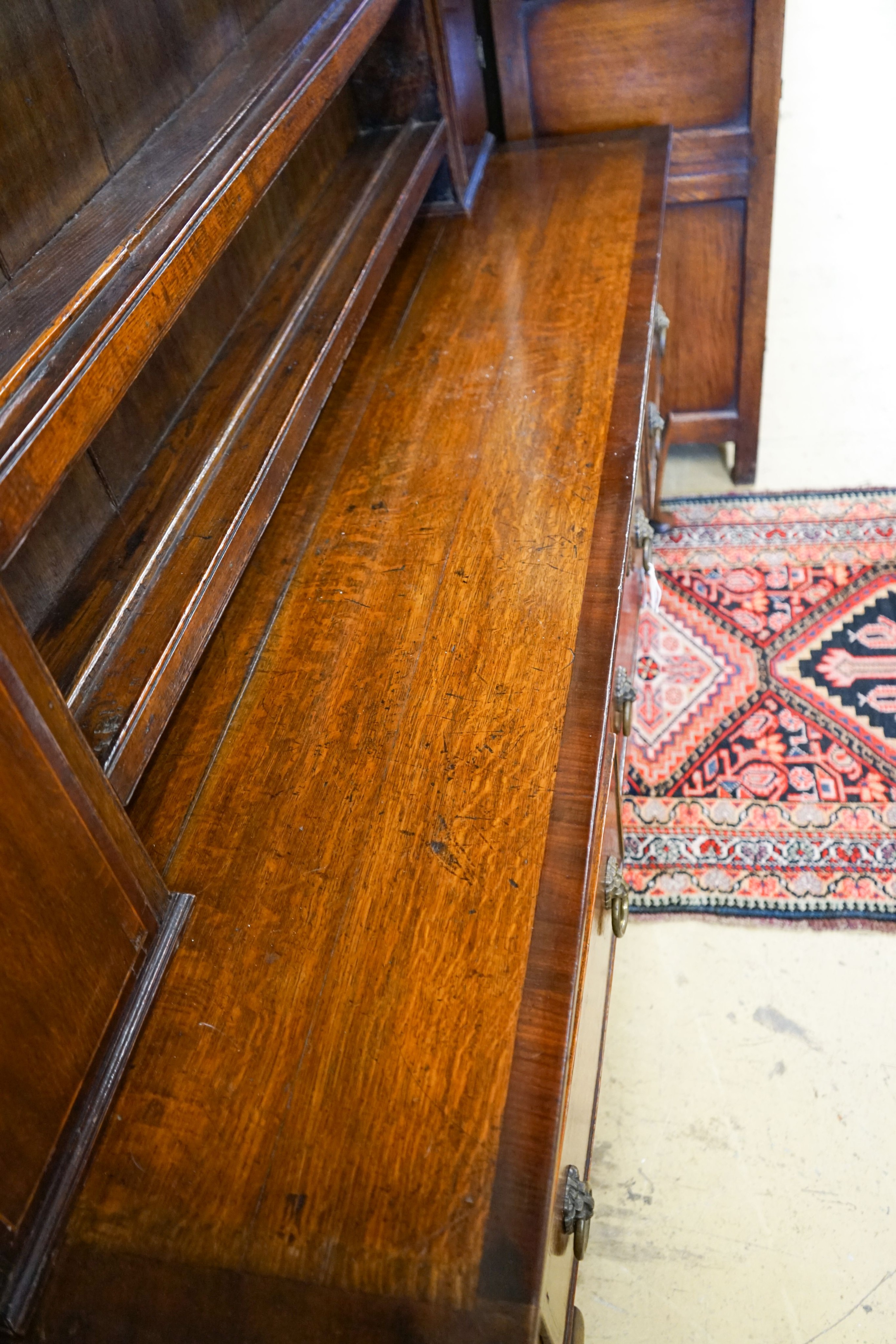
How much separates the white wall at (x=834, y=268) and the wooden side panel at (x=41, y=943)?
7.14 feet

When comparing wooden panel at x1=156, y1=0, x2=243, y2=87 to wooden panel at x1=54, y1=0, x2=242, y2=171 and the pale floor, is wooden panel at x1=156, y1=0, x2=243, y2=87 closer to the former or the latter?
wooden panel at x1=54, y1=0, x2=242, y2=171

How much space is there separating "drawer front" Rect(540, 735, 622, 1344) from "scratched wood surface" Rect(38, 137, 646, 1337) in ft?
0.36

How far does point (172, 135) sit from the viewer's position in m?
1.04

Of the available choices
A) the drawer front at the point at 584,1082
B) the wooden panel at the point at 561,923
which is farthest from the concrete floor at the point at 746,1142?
the wooden panel at the point at 561,923

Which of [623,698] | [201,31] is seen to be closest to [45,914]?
[623,698]

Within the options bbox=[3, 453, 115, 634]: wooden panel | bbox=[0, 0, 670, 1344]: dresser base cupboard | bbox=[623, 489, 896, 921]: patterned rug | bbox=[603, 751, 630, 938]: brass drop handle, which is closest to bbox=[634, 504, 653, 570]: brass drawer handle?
bbox=[0, 0, 670, 1344]: dresser base cupboard

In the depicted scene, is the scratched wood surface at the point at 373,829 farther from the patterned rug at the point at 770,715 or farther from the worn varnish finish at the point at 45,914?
the patterned rug at the point at 770,715

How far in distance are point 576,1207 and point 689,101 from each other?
2025 mm

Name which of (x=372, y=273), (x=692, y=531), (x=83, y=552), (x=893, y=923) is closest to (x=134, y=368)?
(x=83, y=552)

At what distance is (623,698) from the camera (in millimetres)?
1214

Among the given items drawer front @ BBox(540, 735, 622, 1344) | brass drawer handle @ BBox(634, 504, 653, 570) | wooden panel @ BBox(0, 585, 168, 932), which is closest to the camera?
wooden panel @ BBox(0, 585, 168, 932)

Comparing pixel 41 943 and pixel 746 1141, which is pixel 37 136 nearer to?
pixel 41 943

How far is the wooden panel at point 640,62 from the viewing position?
6.28 ft

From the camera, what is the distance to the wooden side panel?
2.17ft
